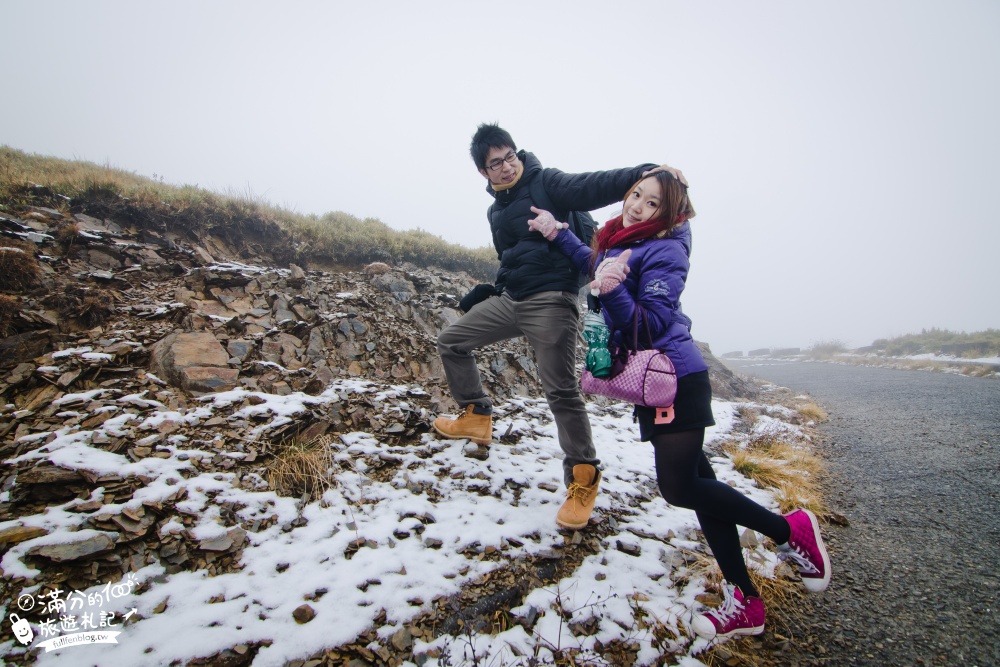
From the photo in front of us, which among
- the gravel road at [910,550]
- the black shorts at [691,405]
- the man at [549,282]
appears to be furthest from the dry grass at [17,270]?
the gravel road at [910,550]

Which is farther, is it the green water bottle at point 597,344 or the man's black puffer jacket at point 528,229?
the man's black puffer jacket at point 528,229

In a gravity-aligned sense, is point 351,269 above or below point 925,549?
above

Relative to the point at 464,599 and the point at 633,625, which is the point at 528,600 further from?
the point at 633,625

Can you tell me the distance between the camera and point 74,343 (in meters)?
3.65

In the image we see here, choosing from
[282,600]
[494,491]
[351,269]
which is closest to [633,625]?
[494,491]

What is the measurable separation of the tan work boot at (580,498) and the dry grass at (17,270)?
572 cm

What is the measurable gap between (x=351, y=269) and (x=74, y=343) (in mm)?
4282

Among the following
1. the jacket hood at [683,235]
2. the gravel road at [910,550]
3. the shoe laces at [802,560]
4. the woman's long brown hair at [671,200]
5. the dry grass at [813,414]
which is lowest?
the gravel road at [910,550]

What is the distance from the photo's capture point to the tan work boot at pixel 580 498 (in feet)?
8.92

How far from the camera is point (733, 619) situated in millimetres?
1888

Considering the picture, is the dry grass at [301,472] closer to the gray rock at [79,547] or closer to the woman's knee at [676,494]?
the gray rock at [79,547]

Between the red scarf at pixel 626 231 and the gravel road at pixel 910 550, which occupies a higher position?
the red scarf at pixel 626 231

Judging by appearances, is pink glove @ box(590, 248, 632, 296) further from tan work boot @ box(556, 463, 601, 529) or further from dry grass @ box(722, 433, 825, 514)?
dry grass @ box(722, 433, 825, 514)

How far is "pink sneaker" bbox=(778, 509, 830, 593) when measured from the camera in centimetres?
186
